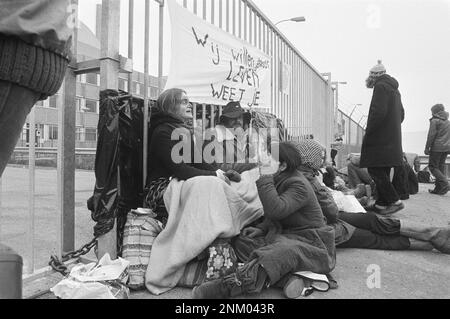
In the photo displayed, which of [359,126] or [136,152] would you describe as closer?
[136,152]

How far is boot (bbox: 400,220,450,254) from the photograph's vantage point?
9.51 feet

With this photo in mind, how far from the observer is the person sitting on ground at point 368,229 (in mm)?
2895

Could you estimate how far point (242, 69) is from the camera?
3916mm

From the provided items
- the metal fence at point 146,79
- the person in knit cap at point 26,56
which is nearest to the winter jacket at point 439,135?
the metal fence at point 146,79

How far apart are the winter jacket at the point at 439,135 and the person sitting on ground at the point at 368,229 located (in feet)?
14.3

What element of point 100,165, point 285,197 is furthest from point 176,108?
point 285,197

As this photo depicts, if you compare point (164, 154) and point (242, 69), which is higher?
point (242, 69)

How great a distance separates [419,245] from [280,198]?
1.47m

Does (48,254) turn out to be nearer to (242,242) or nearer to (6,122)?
(242,242)

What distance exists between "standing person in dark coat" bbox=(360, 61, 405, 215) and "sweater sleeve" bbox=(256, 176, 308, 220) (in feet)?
7.29

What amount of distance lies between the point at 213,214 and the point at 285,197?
1.60 feet

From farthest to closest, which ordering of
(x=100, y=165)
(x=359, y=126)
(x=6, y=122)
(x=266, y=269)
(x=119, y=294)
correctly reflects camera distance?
(x=359, y=126)
(x=100, y=165)
(x=266, y=269)
(x=119, y=294)
(x=6, y=122)

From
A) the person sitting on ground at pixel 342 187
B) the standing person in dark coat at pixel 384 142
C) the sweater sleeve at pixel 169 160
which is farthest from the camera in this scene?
the person sitting on ground at pixel 342 187

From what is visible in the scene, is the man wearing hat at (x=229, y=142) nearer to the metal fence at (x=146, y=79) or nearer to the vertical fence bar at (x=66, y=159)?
the metal fence at (x=146, y=79)
